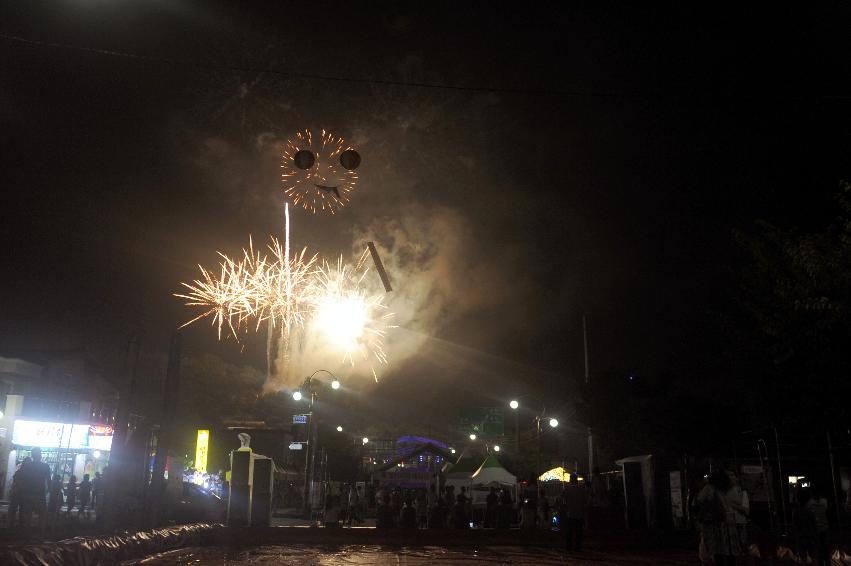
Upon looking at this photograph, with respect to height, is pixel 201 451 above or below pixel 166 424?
above

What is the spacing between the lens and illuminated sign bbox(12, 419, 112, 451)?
28.2 metres

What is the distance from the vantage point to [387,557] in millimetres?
13203

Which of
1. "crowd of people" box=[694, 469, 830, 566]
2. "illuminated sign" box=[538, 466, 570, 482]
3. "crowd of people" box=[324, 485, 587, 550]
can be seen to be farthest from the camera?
"illuminated sign" box=[538, 466, 570, 482]

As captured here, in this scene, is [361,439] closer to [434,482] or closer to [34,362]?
[434,482]

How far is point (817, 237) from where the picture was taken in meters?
11.8

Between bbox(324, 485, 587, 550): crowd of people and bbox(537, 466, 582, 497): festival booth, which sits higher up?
bbox(537, 466, 582, 497): festival booth

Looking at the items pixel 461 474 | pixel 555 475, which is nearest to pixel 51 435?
pixel 461 474

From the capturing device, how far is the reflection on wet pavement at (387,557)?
12.1m

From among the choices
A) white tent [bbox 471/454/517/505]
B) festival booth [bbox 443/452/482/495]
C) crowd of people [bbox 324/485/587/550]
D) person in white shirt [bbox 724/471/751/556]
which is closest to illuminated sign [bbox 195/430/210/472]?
festival booth [bbox 443/452/482/495]

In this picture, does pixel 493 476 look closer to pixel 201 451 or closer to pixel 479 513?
pixel 479 513

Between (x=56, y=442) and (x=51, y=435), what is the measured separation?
49cm

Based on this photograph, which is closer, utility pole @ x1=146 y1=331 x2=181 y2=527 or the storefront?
utility pole @ x1=146 y1=331 x2=181 y2=527

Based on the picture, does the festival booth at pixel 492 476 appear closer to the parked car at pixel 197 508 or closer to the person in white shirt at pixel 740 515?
the parked car at pixel 197 508

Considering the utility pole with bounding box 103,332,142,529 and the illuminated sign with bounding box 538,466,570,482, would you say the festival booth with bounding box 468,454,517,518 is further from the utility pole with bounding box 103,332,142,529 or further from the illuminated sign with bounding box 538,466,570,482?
the utility pole with bounding box 103,332,142,529
